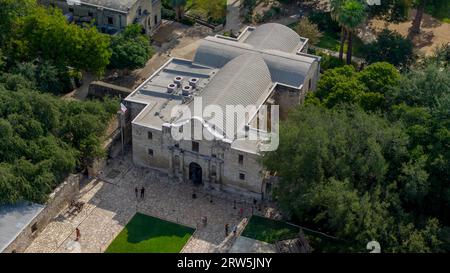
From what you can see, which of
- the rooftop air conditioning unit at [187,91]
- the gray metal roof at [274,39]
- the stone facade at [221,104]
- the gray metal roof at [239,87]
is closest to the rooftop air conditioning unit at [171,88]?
the stone facade at [221,104]

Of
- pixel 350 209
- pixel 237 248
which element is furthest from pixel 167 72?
pixel 350 209

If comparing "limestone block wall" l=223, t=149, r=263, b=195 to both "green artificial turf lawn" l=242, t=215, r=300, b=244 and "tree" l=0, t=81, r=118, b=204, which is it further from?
"tree" l=0, t=81, r=118, b=204

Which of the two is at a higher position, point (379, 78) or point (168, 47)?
point (379, 78)

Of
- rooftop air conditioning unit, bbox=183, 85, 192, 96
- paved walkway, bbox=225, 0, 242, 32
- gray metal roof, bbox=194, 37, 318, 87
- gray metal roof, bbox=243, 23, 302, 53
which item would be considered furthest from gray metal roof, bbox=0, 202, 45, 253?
paved walkway, bbox=225, 0, 242, 32

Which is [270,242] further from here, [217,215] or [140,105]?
[140,105]

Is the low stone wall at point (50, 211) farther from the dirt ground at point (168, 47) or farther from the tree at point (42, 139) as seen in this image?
the dirt ground at point (168, 47)

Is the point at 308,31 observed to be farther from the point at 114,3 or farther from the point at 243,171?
the point at 243,171

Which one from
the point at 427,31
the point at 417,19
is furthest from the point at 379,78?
the point at 427,31
